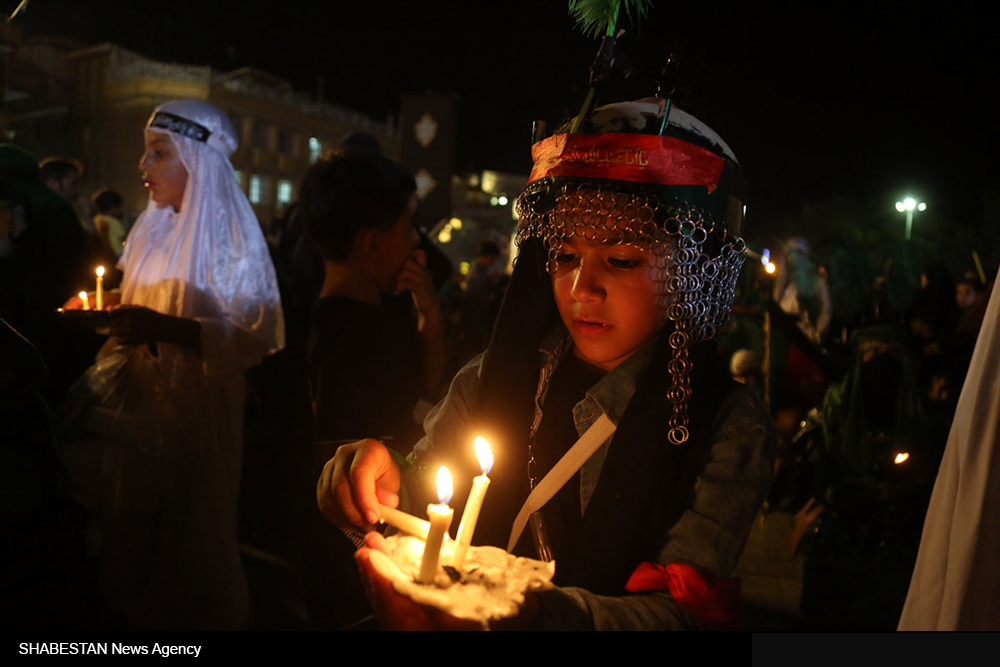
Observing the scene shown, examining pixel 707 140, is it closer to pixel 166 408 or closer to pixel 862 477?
pixel 166 408

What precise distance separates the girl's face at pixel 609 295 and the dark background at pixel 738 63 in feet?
1.45

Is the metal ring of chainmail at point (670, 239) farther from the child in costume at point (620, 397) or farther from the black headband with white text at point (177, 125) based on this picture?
the black headband with white text at point (177, 125)

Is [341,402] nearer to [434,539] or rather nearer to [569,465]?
[569,465]

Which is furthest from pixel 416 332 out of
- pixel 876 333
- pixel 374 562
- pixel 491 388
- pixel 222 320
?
pixel 876 333

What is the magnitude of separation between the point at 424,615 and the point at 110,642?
109 cm

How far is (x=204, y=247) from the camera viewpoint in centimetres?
389

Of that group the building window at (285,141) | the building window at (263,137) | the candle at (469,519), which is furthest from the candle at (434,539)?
the building window at (285,141)

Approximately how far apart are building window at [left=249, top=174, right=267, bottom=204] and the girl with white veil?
3205cm

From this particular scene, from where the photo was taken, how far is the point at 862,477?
15.1 feet

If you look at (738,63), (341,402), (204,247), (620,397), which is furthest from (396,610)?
(204,247)

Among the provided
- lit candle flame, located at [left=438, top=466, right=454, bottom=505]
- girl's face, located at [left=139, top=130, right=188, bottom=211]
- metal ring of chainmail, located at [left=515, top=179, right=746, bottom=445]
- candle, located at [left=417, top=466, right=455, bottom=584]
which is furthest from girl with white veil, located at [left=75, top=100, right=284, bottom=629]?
candle, located at [left=417, top=466, right=455, bottom=584]

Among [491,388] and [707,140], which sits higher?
[707,140]

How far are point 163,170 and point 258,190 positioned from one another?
33870 mm

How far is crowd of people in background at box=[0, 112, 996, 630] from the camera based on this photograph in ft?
8.31
